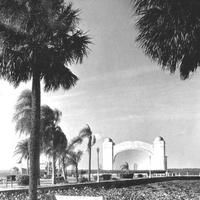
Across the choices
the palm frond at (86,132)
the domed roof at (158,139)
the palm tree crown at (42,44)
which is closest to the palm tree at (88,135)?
the palm frond at (86,132)

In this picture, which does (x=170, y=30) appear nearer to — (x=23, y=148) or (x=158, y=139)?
(x=23, y=148)

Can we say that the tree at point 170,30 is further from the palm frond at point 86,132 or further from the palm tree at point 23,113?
the palm frond at point 86,132

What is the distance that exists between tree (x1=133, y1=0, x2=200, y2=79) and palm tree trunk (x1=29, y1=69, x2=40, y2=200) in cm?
364

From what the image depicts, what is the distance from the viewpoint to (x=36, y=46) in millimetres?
12680

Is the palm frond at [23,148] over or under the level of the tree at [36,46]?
under

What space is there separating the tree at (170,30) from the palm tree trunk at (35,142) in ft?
11.9

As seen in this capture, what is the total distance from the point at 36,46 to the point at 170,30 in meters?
4.35

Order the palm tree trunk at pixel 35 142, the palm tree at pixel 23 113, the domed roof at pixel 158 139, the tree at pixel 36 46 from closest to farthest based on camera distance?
1. the palm tree trunk at pixel 35 142
2. the tree at pixel 36 46
3. the palm tree at pixel 23 113
4. the domed roof at pixel 158 139

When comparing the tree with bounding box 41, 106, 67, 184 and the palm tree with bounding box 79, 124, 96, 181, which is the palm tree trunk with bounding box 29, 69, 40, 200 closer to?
the tree with bounding box 41, 106, 67, 184

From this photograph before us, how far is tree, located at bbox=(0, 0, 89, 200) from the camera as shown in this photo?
1220cm

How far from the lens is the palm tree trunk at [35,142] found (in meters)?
11.9

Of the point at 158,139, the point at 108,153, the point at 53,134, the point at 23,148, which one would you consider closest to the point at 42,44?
the point at 53,134

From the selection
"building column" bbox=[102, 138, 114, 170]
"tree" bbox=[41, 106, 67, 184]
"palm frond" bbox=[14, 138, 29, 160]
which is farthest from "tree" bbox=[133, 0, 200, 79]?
"building column" bbox=[102, 138, 114, 170]

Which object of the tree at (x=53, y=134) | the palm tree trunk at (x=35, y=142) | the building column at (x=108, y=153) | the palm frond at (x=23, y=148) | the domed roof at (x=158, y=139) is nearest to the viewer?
the palm tree trunk at (x=35, y=142)
